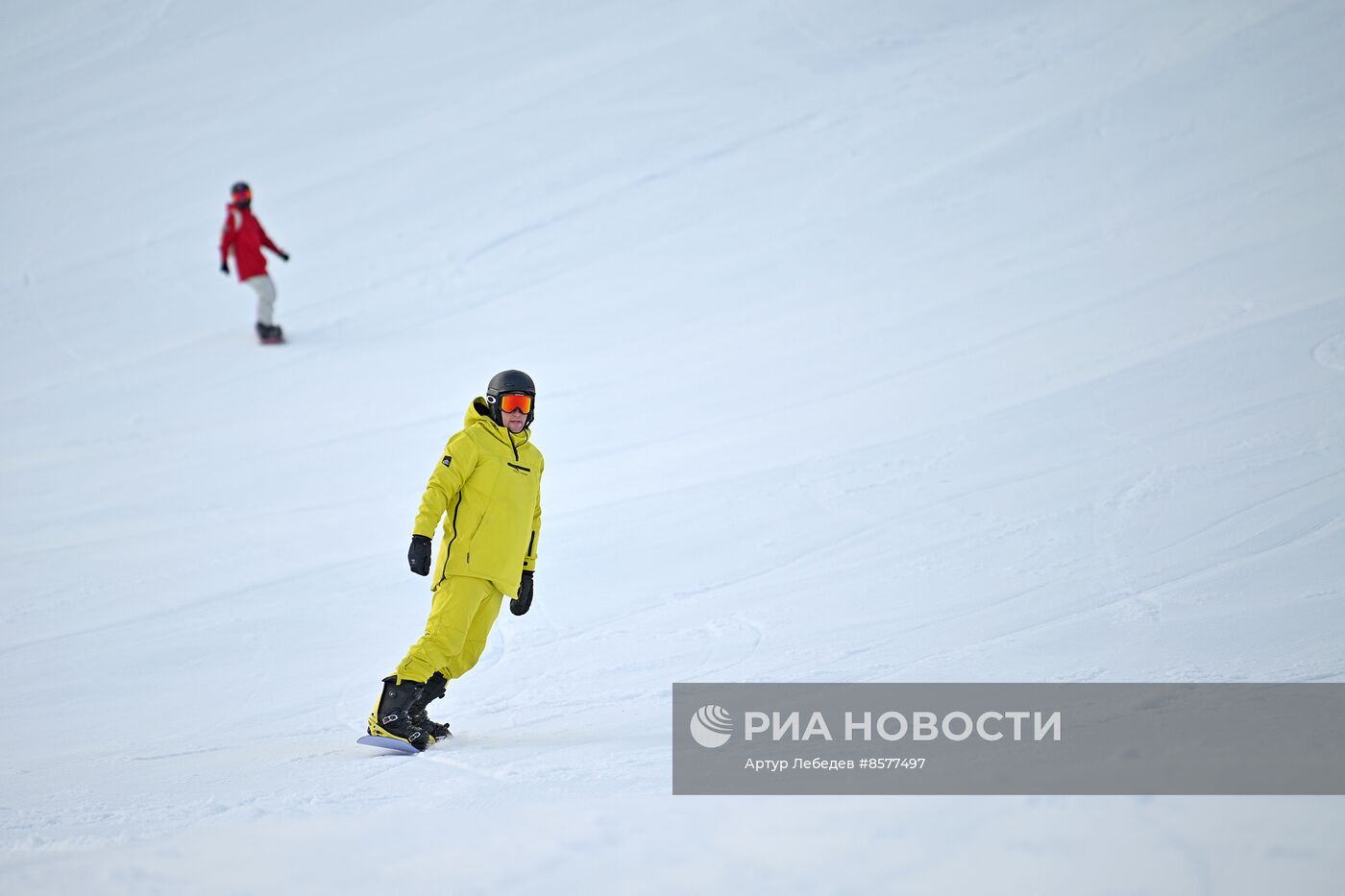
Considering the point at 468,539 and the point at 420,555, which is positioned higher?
the point at 468,539

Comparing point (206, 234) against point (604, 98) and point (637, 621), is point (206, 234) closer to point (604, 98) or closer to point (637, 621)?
point (604, 98)

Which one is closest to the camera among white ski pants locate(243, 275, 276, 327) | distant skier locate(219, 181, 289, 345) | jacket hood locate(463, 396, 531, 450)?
jacket hood locate(463, 396, 531, 450)

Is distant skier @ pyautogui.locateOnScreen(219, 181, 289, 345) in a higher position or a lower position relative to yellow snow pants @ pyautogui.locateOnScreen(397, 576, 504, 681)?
higher

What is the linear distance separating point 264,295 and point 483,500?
762cm

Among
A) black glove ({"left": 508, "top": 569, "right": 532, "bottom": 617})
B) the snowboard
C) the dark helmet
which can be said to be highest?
the dark helmet

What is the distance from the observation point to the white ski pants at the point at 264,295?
443 inches

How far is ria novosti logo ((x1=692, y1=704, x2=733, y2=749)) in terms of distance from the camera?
4.29 m

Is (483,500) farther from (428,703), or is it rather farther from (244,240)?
(244,240)

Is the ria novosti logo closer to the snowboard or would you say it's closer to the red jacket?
the snowboard

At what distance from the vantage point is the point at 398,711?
14.6 ft

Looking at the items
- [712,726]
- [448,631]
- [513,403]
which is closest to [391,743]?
[448,631]

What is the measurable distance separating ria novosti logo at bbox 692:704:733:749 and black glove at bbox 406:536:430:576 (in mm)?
1088

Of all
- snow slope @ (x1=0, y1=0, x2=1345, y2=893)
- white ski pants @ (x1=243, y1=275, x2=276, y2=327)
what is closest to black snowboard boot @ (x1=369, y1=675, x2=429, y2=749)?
snow slope @ (x1=0, y1=0, x2=1345, y2=893)

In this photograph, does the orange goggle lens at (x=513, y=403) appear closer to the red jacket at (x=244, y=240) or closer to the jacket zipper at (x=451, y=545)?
the jacket zipper at (x=451, y=545)
